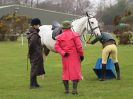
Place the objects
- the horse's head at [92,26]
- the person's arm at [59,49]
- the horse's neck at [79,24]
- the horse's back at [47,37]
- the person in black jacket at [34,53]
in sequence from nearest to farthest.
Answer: the person's arm at [59,49], the person in black jacket at [34,53], the horse's head at [92,26], the horse's neck at [79,24], the horse's back at [47,37]

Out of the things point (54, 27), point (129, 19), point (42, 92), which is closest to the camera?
point (42, 92)

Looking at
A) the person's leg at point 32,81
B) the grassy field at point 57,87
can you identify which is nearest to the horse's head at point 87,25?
the grassy field at point 57,87

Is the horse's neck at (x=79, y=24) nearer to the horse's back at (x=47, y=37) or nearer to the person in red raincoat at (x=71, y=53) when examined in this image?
the horse's back at (x=47, y=37)

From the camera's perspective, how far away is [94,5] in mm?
105062

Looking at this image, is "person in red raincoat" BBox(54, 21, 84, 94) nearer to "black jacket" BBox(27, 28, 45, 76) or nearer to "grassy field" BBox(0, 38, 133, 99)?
"grassy field" BBox(0, 38, 133, 99)

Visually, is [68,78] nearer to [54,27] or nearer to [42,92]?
[42,92]

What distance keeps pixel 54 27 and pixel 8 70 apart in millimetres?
3299

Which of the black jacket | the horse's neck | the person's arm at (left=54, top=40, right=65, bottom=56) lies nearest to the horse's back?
the horse's neck

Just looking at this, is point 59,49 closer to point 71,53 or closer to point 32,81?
point 71,53

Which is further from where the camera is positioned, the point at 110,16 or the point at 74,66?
the point at 110,16

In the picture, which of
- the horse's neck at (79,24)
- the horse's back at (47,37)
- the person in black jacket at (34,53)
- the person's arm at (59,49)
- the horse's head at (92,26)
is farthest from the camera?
the horse's back at (47,37)

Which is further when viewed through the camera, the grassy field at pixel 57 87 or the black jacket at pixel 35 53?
the black jacket at pixel 35 53

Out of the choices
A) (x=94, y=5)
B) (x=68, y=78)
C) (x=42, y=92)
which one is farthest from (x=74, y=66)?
(x=94, y=5)

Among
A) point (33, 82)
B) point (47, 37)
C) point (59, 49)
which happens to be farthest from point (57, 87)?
point (47, 37)
